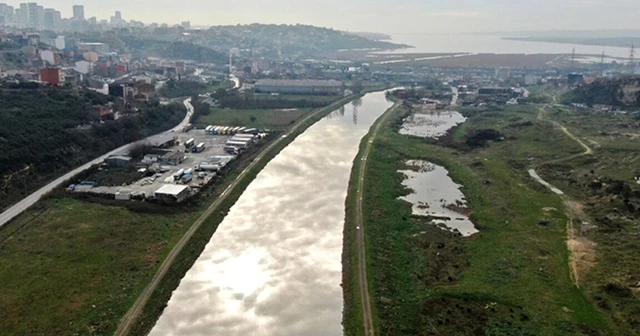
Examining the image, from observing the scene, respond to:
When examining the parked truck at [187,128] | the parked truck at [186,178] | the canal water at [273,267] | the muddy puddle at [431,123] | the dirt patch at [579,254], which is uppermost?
the muddy puddle at [431,123]

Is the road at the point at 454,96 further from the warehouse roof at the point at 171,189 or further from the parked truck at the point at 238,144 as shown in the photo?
the warehouse roof at the point at 171,189

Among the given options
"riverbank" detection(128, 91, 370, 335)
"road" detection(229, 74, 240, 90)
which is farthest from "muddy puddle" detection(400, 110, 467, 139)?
"road" detection(229, 74, 240, 90)

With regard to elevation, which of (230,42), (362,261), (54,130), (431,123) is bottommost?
(362,261)

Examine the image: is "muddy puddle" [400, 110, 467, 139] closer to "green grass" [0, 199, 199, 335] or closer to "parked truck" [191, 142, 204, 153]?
"parked truck" [191, 142, 204, 153]

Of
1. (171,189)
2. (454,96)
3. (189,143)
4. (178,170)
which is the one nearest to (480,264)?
(171,189)

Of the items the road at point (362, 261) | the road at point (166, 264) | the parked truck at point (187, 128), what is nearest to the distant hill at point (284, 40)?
the parked truck at point (187, 128)

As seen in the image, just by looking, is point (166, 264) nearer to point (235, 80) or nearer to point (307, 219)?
point (307, 219)

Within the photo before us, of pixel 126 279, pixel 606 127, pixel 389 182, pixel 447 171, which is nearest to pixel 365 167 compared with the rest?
pixel 389 182
